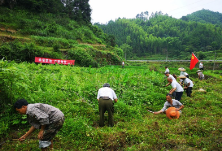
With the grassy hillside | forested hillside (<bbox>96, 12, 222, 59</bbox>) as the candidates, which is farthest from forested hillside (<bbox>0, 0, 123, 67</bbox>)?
forested hillside (<bbox>96, 12, 222, 59</bbox>)

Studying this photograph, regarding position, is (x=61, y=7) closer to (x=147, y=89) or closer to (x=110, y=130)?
(x=147, y=89)

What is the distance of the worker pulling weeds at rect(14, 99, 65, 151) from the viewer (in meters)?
2.75

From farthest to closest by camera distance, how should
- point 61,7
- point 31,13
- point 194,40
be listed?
point 194,40
point 61,7
point 31,13

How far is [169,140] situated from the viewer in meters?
3.75

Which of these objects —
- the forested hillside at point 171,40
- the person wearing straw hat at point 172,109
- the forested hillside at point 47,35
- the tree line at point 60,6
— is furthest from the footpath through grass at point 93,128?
the forested hillside at point 171,40

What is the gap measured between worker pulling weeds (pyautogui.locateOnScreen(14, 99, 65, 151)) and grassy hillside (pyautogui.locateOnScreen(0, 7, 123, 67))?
13650 mm

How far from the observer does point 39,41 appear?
A: 2042 cm

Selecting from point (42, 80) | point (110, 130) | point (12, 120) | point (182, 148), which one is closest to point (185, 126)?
point (182, 148)

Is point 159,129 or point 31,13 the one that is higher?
point 31,13

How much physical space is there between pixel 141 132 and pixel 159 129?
0.60m

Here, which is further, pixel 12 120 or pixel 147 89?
pixel 147 89

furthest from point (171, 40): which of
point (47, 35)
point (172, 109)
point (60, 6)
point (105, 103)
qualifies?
point (105, 103)

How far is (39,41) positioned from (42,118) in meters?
20.6

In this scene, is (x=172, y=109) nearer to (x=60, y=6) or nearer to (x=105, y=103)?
(x=105, y=103)
